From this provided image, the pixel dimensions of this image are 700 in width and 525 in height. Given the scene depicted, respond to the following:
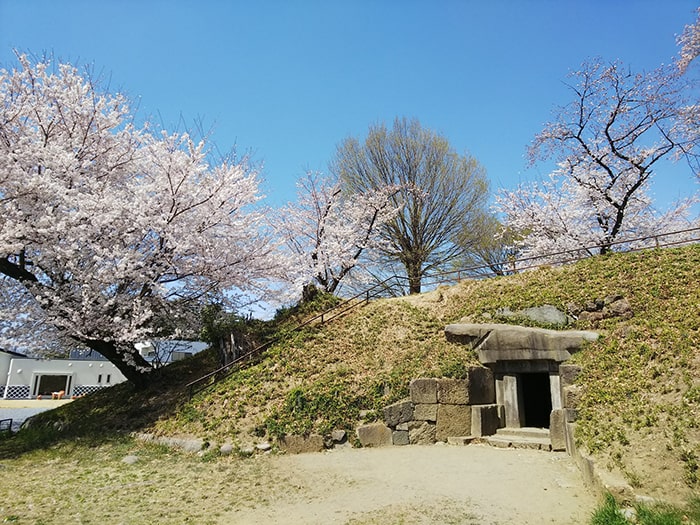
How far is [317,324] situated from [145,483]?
22.3ft

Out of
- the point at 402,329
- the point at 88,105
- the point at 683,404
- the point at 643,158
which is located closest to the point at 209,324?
the point at 402,329

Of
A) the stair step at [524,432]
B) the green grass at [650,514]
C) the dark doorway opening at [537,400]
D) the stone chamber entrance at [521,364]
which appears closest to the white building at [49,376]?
the dark doorway opening at [537,400]

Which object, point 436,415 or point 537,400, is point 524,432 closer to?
point 436,415

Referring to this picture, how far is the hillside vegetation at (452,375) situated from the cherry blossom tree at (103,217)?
2.02 meters

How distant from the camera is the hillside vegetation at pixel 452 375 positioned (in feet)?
20.9

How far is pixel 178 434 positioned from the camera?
9.82 m

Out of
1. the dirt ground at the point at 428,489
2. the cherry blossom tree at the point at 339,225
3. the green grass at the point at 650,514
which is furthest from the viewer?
the cherry blossom tree at the point at 339,225

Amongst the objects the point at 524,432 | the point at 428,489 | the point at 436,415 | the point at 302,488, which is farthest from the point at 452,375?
the point at 302,488

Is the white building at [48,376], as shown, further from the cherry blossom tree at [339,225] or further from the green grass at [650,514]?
the green grass at [650,514]

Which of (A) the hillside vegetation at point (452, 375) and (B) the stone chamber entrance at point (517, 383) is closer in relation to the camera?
(A) the hillside vegetation at point (452, 375)

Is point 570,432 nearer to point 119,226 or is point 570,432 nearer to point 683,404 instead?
point 683,404

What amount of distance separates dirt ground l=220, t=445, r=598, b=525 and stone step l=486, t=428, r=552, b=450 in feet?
0.74

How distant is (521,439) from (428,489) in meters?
3.43

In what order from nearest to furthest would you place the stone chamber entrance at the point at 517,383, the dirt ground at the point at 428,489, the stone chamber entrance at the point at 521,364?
the dirt ground at the point at 428,489 → the stone chamber entrance at the point at 521,364 → the stone chamber entrance at the point at 517,383
